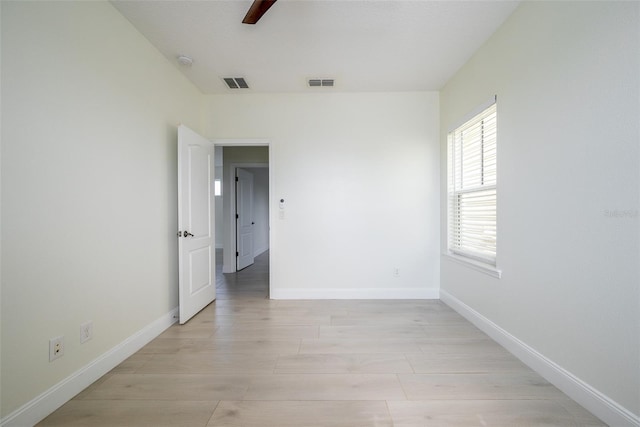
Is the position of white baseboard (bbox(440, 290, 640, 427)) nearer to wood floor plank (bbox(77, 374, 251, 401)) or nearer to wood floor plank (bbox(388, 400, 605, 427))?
wood floor plank (bbox(388, 400, 605, 427))

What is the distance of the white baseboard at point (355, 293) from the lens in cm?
346

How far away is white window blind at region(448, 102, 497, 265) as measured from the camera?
8.11 feet

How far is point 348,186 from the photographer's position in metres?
3.48

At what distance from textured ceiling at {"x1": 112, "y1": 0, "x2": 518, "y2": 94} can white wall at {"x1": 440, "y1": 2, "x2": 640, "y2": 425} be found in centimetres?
43

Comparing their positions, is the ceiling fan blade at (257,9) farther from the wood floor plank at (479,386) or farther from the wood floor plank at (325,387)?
the wood floor plank at (479,386)

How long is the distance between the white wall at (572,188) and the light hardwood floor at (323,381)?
363 millimetres

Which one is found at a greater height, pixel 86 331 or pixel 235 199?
pixel 235 199

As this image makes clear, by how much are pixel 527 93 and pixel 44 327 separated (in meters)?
3.43

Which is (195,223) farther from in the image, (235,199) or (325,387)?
→ (235,199)

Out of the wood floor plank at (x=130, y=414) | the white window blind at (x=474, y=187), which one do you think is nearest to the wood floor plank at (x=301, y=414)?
the wood floor plank at (x=130, y=414)

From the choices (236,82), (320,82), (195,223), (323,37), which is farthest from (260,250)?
(323,37)

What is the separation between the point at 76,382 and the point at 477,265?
321 centimetres

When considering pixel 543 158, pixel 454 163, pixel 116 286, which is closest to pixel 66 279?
pixel 116 286

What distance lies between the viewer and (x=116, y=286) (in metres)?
2.02
